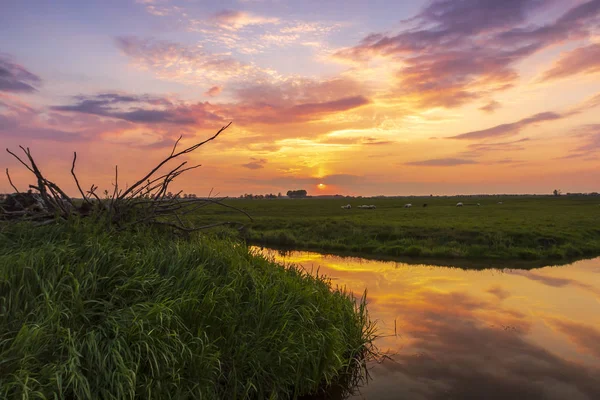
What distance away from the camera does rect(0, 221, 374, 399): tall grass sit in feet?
16.4

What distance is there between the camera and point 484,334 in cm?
1138

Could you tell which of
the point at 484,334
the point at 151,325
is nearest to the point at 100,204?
the point at 151,325

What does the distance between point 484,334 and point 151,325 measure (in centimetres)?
970

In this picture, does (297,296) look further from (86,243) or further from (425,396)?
(86,243)

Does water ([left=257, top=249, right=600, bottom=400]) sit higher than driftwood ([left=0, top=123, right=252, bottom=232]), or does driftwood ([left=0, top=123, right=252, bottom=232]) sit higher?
driftwood ([left=0, top=123, right=252, bottom=232])

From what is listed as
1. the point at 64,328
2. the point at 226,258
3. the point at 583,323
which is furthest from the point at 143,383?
the point at 583,323

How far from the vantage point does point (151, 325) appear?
5.91m

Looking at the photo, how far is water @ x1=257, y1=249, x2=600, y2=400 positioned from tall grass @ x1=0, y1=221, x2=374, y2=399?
1577 mm

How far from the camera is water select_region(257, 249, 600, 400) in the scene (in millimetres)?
8211

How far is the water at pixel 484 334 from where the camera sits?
8211 mm

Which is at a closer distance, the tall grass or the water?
the tall grass

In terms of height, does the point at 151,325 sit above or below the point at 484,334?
above

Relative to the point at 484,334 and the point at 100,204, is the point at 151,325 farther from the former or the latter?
the point at 484,334

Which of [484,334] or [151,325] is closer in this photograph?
[151,325]
